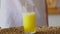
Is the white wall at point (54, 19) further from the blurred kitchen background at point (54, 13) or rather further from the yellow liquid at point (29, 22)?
the yellow liquid at point (29, 22)

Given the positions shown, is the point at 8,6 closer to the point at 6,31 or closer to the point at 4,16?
the point at 4,16

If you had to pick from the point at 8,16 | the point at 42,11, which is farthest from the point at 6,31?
the point at 42,11

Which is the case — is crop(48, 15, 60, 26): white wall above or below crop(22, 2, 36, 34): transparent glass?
below

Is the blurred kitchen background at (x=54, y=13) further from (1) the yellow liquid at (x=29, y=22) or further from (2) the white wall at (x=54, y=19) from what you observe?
(1) the yellow liquid at (x=29, y=22)

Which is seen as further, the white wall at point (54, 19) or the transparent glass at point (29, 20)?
the white wall at point (54, 19)

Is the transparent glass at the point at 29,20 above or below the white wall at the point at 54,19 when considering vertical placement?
above

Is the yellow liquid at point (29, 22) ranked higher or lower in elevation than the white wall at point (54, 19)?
higher

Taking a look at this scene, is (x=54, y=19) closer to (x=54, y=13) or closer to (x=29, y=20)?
(x=54, y=13)

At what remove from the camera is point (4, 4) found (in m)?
0.92

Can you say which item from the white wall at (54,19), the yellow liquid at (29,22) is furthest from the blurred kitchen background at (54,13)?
the yellow liquid at (29,22)

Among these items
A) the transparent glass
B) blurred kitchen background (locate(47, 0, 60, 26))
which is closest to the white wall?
blurred kitchen background (locate(47, 0, 60, 26))

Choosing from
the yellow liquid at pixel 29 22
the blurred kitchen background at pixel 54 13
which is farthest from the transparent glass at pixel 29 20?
the blurred kitchen background at pixel 54 13

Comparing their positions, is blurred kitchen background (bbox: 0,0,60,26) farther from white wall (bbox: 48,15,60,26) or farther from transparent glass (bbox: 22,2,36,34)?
transparent glass (bbox: 22,2,36,34)

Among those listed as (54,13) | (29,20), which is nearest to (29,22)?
(29,20)
